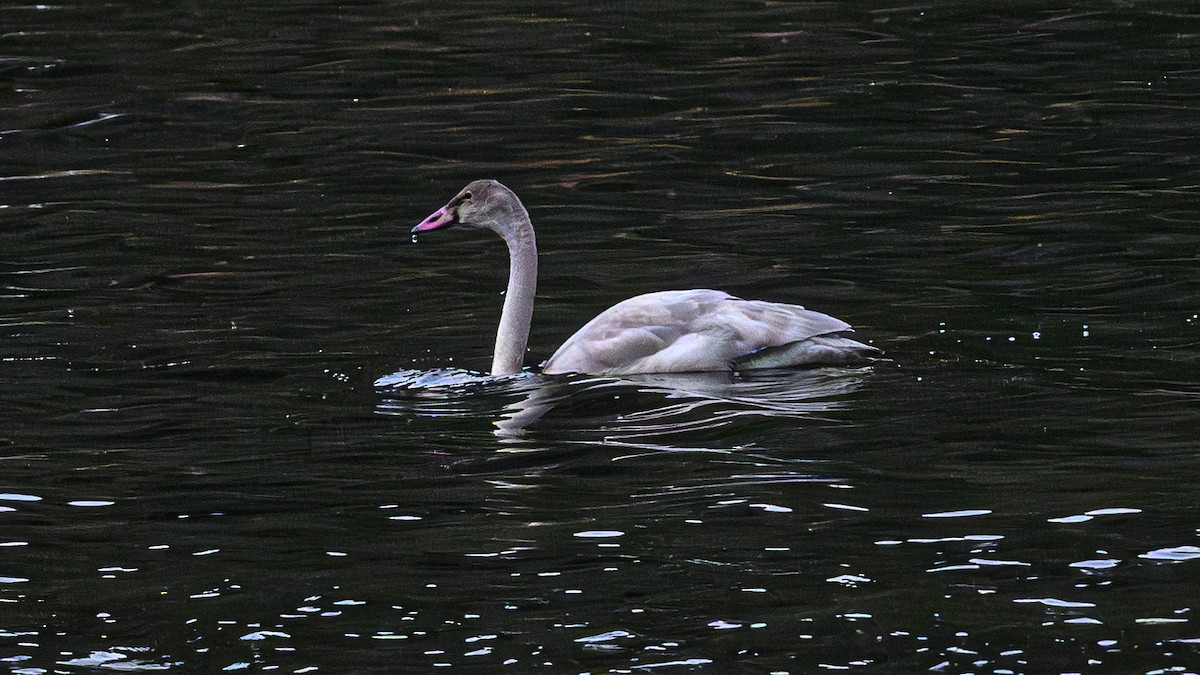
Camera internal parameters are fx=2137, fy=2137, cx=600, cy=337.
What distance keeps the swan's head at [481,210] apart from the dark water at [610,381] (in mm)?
771

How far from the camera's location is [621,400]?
443 inches

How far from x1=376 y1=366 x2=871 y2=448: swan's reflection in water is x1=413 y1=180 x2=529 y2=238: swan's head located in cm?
94

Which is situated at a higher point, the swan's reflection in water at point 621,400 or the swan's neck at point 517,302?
the swan's neck at point 517,302

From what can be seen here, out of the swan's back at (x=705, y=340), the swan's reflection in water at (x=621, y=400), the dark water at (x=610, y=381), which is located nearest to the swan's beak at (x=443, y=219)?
the dark water at (x=610, y=381)

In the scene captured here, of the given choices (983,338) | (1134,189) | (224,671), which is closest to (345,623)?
(224,671)

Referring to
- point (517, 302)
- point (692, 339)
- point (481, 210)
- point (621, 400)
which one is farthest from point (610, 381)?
point (481, 210)

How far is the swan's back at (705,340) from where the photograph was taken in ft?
38.1

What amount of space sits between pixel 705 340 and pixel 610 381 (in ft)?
1.87

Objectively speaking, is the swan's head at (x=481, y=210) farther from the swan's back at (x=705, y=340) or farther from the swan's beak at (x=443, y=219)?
the swan's back at (x=705, y=340)

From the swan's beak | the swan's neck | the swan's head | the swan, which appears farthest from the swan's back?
the swan's beak

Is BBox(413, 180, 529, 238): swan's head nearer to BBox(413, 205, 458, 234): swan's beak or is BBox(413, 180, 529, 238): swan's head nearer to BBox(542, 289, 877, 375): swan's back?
BBox(413, 205, 458, 234): swan's beak

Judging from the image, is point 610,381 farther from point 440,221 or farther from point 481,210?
point 440,221

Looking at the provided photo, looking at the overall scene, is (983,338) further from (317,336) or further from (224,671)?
(224,671)

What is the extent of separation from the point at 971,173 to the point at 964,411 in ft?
22.1
